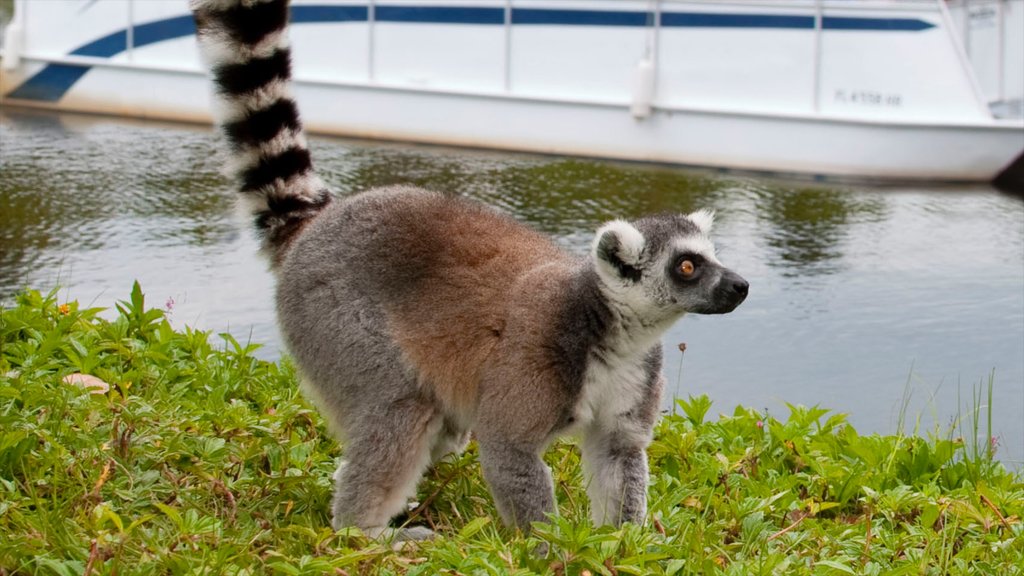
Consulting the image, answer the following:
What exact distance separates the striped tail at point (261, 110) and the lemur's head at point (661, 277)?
111 centimetres

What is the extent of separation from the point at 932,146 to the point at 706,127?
1.80 meters

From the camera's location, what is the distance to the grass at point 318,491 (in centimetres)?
305

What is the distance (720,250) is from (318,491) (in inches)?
180

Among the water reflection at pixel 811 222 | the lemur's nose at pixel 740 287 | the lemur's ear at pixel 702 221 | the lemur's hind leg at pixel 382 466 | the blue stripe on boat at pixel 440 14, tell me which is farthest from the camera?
the blue stripe on boat at pixel 440 14

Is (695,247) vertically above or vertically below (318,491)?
above

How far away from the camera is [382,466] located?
3527 millimetres

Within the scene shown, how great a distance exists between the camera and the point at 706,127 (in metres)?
10.6

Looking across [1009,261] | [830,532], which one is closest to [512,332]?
[830,532]

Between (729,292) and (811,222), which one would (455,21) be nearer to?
(811,222)

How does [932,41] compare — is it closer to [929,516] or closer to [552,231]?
[552,231]

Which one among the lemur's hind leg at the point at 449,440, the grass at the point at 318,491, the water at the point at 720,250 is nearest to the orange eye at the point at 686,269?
the grass at the point at 318,491

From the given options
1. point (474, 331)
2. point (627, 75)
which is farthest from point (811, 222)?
point (474, 331)

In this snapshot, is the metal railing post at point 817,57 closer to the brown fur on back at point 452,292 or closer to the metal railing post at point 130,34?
the metal railing post at point 130,34

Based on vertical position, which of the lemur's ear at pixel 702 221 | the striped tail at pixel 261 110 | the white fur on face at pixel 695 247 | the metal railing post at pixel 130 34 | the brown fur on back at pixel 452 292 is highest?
the metal railing post at pixel 130 34
